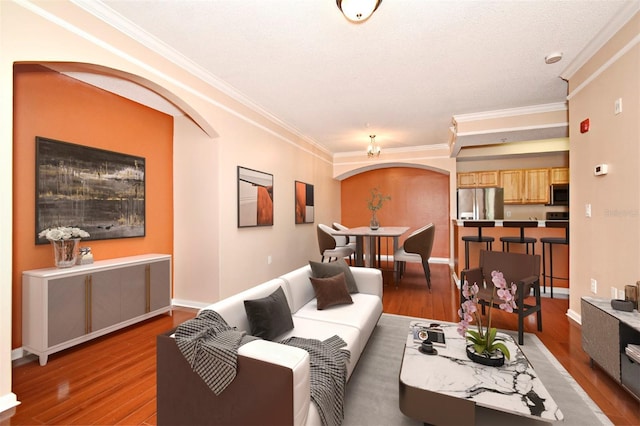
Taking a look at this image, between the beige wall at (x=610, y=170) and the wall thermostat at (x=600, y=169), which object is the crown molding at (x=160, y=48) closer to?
the beige wall at (x=610, y=170)

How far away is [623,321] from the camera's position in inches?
74.8

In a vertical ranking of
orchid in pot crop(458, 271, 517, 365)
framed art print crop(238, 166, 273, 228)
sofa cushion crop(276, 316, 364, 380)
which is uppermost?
framed art print crop(238, 166, 273, 228)

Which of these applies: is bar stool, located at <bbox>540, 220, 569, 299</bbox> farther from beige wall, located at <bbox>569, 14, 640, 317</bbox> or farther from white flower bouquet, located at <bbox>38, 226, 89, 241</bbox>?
white flower bouquet, located at <bbox>38, 226, 89, 241</bbox>

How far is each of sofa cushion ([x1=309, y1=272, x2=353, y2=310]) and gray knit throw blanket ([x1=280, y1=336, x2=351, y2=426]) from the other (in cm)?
67

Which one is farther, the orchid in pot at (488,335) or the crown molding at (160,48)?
the crown molding at (160,48)

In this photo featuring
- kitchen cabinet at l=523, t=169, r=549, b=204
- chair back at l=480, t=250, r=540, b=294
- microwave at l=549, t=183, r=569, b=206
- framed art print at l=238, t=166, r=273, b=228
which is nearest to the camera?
chair back at l=480, t=250, r=540, b=294

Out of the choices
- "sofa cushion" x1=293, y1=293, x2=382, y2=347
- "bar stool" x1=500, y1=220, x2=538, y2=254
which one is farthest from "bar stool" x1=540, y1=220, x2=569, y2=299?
"sofa cushion" x1=293, y1=293, x2=382, y2=347

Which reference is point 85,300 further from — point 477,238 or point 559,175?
point 559,175

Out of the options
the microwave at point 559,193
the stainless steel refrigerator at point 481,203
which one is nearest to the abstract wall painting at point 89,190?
the stainless steel refrigerator at point 481,203

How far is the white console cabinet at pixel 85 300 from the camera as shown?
7.72 feet

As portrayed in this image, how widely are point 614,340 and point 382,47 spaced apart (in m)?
3.03

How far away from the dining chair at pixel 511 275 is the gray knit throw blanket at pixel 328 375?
A: 1.84 meters

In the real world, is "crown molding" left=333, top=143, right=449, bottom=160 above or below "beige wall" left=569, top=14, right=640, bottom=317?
above

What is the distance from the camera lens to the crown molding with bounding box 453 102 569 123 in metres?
4.24
